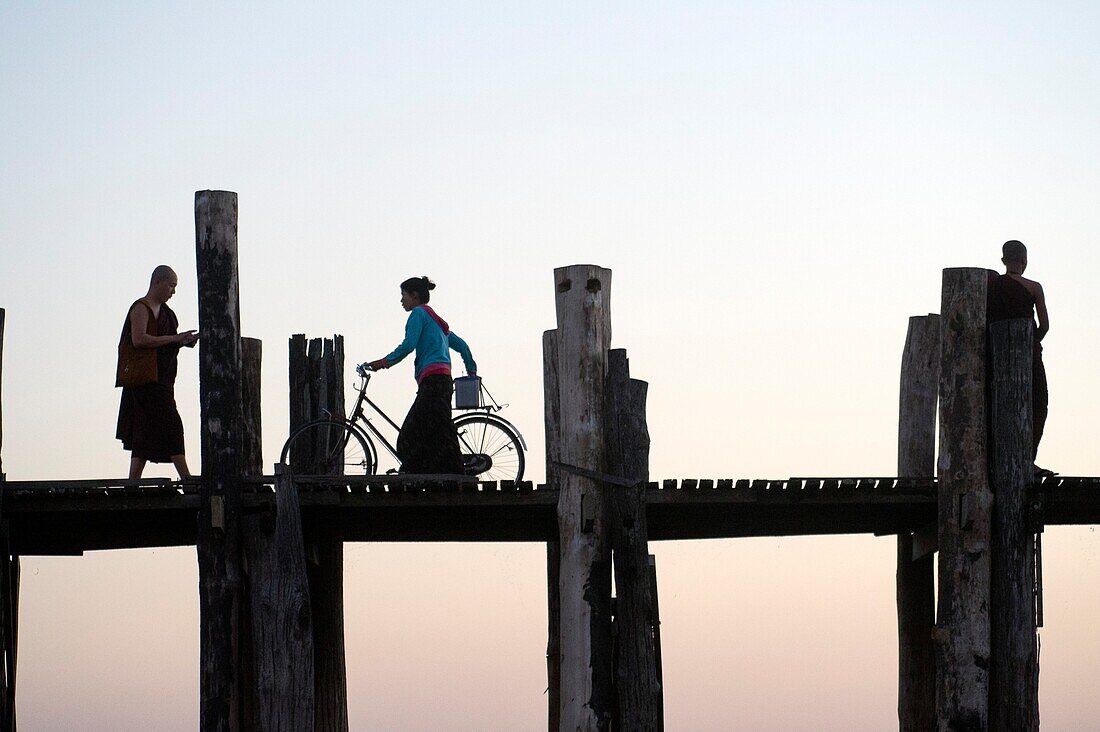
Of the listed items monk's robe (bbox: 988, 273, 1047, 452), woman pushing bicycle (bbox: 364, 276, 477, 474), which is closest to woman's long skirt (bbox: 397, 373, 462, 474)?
woman pushing bicycle (bbox: 364, 276, 477, 474)

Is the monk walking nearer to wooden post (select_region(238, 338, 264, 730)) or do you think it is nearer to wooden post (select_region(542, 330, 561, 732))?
wooden post (select_region(238, 338, 264, 730))

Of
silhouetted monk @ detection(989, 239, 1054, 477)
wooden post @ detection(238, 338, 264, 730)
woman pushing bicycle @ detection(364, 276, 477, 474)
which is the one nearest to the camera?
wooden post @ detection(238, 338, 264, 730)

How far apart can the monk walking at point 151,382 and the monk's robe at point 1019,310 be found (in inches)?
222

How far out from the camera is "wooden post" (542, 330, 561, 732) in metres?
13.6

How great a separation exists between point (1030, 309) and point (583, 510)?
373 cm

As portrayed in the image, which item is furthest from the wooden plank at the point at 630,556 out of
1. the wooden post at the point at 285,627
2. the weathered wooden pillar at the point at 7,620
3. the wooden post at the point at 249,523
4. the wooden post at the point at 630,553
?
the weathered wooden pillar at the point at 7,620

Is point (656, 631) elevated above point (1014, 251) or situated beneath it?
situated beneath

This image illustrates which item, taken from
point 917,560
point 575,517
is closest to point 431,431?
point 575,517

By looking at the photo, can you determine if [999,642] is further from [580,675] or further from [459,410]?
[459,410]

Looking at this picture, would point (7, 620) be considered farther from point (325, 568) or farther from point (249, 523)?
point (325, 568)

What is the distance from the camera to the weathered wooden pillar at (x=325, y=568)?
1313 cm

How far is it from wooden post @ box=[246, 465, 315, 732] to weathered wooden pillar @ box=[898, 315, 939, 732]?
4803 mm

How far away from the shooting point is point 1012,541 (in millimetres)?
12141

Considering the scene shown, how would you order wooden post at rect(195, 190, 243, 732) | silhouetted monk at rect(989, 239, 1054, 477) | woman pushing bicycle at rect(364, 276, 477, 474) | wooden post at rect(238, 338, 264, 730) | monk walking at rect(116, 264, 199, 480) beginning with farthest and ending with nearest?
silhouetted monk at rect(989, 239, 1054, 477), woman pushing bicycle at rect(364, 276, 477, 474), monk walking at rect(116, 264, 199, 480), wooden post at rect(238, 338, 264, 730), wooden post at rect(195, 190, 243, 732)
